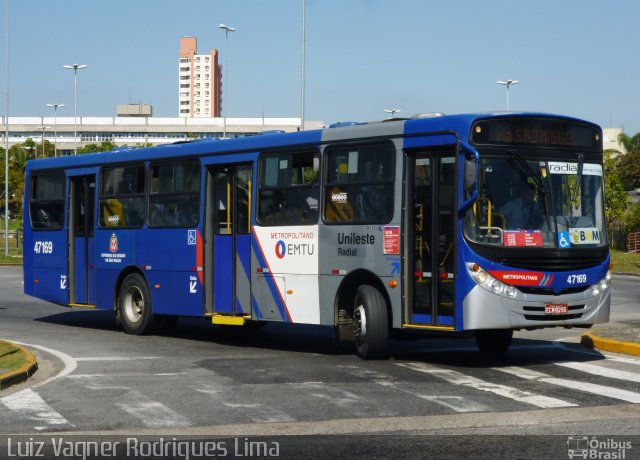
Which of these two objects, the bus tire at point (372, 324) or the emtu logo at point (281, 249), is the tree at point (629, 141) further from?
the bus tire at point (372, 324)

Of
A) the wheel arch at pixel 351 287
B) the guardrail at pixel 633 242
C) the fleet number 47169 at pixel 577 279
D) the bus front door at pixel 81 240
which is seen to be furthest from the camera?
the guardrail at pixel 633 242

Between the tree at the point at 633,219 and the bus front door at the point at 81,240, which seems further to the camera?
the tree at the point at 633,219

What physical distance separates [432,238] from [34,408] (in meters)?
5.58

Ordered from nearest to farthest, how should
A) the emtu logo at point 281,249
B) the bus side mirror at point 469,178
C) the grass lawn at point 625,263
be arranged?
1. the bus side mirror at point 469,178
2. the emtu logo at point 281,249
3. the grass lawn at point 625,263

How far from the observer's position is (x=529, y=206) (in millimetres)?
13953

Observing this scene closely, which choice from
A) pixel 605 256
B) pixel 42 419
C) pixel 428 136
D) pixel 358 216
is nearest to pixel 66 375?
pixel 42 419

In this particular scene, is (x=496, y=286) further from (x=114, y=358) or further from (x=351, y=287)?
(x=114, y=358)

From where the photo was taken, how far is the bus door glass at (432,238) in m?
14.1

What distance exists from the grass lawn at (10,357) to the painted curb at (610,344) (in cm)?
834

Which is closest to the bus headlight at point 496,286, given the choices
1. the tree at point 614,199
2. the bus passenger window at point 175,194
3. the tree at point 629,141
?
the bus passenger window at point 175,194

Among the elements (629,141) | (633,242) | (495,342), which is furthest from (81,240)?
(629,141)

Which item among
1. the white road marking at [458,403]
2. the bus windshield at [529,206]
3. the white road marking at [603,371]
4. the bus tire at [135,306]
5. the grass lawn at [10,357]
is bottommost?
the white road marking at [603,371]

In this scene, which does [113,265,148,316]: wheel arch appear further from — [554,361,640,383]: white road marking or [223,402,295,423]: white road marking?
[223,402,295,423]: white road marking

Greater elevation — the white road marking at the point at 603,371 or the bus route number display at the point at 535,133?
the bus route number display at the point at 535,133
